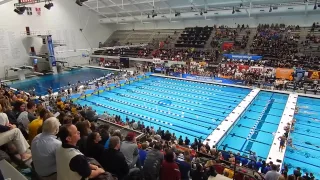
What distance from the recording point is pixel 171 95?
1678 cm

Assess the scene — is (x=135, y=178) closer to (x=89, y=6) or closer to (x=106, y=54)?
(x=106, y=54)

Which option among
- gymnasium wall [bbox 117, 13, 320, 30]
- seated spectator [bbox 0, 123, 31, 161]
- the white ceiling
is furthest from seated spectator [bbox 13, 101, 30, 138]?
gymnasium wall [bbox 117, 13, 320, 30]

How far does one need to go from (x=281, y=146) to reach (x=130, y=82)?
14.5m

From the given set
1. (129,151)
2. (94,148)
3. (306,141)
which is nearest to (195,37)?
(306,141)

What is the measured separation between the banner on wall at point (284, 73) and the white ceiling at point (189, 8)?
22.7ft

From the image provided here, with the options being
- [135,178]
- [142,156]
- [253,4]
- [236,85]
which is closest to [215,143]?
[142,156]

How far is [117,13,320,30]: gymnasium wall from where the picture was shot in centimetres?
2266

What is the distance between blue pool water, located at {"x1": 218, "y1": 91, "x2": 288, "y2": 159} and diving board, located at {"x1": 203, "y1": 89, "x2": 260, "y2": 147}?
292 mm

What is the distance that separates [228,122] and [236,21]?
62.8 ft

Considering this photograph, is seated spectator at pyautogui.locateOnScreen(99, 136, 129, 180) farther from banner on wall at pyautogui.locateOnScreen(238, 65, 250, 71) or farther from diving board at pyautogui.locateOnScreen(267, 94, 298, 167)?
banner on wall at pyautogui.locateOnScreen(238, 65, 250, 71)

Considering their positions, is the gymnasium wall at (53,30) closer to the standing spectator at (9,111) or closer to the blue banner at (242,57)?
the blue banner at (242,57)

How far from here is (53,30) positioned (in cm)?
2808

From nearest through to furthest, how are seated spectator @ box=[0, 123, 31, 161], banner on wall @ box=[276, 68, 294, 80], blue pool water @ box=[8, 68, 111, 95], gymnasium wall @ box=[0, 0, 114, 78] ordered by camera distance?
seated spectator @ box=[0, 123, 31, 161], banner on wall @ box=[276, 68, 294, 80], blue pool water @ box=[8, 68, 111, 95], gymnasium wall @ box=[0, 0, 114, 78]

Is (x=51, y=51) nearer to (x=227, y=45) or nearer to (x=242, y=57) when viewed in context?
(x=227, y=45)
